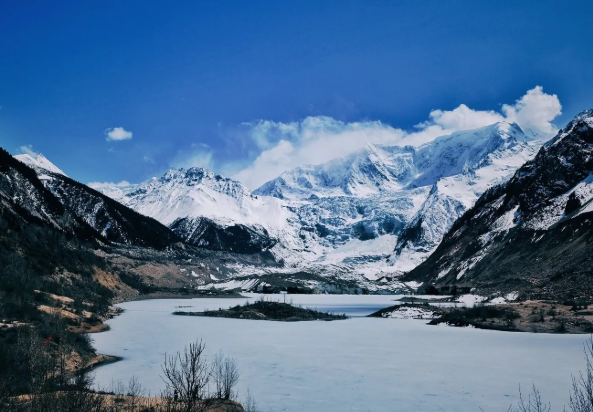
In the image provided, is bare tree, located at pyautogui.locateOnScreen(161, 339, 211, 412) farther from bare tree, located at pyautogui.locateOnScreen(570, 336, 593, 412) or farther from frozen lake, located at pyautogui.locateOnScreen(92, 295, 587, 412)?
bare tree, located at pyautogui.locateOnScreen(570, 336, 593, 412)

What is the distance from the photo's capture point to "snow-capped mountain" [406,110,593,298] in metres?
103

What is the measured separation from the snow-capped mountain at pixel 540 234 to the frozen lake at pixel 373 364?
41457 mm

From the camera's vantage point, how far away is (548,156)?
180m

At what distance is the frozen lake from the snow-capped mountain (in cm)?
4146

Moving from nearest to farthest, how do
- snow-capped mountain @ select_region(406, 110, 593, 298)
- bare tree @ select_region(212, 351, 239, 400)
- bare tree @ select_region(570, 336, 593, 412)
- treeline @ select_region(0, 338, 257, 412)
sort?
bare tree @ select_region(570, 336, 593, 412)
treeline @ select_region(0, 338, 257, 412)
bare tree @ select_region(212, 351, 239, 400)
snow-capped mountain @ select_region(406, 110, 593, 298)

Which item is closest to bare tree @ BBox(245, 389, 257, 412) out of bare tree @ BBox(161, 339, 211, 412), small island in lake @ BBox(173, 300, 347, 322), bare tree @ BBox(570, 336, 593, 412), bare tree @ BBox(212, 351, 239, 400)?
bare tree @ BBox(212, 351, 239, 400)

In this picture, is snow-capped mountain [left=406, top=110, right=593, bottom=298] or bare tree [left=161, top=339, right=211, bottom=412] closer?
bare tree [left=161, top=339, right=211, bottom=412]

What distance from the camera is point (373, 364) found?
43688mm

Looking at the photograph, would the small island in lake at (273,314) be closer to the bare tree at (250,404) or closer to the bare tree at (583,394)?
the bare tree at (250,404)

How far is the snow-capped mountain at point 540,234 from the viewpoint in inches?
Result: 4048

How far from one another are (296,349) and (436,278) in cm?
15180

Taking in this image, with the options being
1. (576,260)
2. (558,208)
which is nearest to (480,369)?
(576,260)

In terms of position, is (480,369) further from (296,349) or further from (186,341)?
(186,341)

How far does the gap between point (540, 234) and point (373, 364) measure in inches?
4476
